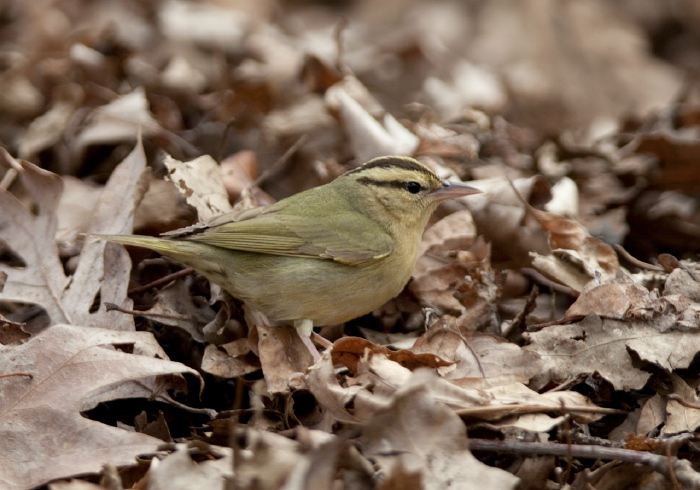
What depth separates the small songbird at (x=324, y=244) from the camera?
475cm

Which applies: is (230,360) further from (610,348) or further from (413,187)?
(610,348)

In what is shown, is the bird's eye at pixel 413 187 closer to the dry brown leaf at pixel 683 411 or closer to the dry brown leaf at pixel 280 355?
the dry brown leaf at pixel 280 355

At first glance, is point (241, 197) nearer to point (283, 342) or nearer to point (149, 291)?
point (149, 291)

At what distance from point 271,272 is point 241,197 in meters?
0.88

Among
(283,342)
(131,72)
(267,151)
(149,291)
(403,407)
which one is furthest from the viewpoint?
(131,72)

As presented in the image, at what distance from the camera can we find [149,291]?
15.9ft

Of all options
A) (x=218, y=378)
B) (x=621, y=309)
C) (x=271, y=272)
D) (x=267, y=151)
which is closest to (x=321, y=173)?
(x=267, y=151)

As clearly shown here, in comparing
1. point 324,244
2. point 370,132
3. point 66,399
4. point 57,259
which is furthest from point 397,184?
point 66,399

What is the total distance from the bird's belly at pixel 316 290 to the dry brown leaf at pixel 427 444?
167 cm

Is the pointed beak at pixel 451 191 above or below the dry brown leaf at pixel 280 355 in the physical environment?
above

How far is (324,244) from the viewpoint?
504 centimetres

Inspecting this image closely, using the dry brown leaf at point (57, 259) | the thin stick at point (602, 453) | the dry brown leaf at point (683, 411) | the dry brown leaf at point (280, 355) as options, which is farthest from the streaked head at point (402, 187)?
the thin stick at point (602, 453)

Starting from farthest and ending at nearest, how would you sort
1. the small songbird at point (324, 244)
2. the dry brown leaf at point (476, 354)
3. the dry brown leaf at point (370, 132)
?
the dry brown leaf at point (370, 132) < the small songbird at point (324, 244) < the dry brown leaf at point (476, 354)

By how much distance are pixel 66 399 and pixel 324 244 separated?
2.02 metres
